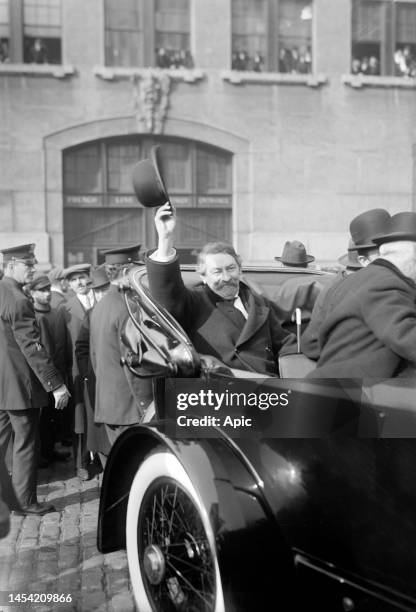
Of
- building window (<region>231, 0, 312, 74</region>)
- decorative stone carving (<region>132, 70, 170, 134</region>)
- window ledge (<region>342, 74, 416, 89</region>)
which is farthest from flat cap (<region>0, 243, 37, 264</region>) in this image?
window ledge (<region>342, 74, 416, 89</region>)

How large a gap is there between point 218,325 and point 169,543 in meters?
0.94

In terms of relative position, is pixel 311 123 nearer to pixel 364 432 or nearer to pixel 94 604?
pixel 364 432

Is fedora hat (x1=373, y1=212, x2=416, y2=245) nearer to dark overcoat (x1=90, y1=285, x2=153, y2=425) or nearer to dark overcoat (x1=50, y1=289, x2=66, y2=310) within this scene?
dark overcoat (x1=90, y1=285, x2=153, y2=425)

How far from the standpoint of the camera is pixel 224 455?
2.21 metres

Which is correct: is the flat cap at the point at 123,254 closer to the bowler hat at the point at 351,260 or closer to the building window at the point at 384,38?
the bowler hat at the point at 351,260

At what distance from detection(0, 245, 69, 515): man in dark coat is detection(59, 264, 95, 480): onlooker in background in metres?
0.63

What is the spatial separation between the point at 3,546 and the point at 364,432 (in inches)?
105

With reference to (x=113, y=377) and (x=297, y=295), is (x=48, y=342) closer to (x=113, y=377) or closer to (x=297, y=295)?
(x=113, y=377)

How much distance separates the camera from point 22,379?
183 inches

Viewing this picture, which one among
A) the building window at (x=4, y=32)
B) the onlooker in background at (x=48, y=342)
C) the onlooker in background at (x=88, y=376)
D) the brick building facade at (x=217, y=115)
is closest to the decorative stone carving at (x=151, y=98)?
the brick building facade at (x=217, y=115)

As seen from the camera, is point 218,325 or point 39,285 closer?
point 218,325

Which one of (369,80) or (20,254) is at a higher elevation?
(369,80)

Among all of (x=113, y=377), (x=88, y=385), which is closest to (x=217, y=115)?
(x=113, y=377)

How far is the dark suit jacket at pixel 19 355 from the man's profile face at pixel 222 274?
1.82 m
